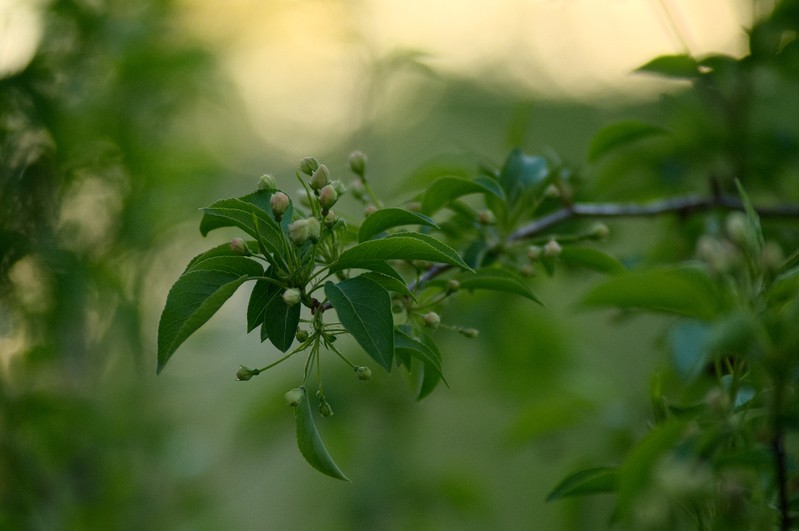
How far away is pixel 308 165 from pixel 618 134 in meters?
0.35

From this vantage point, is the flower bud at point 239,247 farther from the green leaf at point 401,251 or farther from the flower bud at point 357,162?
the flower bud at point 357,162

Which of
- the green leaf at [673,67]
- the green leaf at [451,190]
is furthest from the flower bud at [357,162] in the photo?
the green leaf at [673,67]

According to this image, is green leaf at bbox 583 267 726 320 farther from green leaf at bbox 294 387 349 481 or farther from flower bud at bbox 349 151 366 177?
flower bud at bbox 349 151 366 177

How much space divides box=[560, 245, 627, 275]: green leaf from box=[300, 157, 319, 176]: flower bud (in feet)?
0.81

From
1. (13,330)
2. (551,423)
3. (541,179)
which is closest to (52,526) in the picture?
(13,330)

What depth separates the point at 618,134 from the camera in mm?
805

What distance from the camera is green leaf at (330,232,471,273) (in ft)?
1.77

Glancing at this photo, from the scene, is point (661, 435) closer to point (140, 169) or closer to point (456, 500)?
point (140, 169)

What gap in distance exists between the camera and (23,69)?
1.28 metres

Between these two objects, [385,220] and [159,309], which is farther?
[159,309]

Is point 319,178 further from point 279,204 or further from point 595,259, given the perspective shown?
point 595,259

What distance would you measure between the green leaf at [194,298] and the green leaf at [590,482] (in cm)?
28

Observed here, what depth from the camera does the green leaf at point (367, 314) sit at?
1.69 ft

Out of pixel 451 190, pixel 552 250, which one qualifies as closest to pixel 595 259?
pixel 552 250
